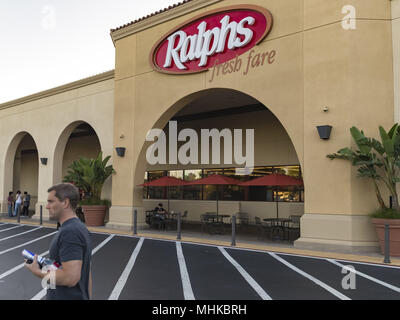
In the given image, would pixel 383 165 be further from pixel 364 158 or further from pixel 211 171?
pixel 211 171

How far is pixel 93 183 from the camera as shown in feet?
57.9

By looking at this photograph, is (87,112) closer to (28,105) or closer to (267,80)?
(28,105)

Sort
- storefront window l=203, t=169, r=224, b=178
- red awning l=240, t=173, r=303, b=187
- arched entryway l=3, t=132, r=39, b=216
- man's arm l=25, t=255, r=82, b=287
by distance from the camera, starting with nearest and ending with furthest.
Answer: man's arm l=25, t=255, r=82, b=287, red awning l=240, t=173, r=303, b=187, storefront window l=203, t=169, r=224, b=178, arched entryway l=3, t=132, r=39, b=216

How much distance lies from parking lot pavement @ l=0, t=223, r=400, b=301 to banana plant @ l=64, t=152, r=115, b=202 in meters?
5.88

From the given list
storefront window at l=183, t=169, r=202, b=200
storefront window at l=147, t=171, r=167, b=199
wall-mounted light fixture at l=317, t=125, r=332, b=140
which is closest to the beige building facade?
wall-mounted light fixture at l=317, t=125, r=332, b=140

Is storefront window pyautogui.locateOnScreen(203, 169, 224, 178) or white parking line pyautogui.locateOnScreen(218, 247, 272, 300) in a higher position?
storefront window pyautogui.locateOnScreen(203, 169, 224, 178)

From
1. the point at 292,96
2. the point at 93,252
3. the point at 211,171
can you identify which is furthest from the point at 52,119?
the point at 292,96

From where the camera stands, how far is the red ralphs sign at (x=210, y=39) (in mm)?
13367

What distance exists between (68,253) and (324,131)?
9815mm

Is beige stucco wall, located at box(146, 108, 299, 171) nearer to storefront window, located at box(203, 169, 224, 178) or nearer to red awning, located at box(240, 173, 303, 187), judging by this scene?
storefront window, located at box(203, 169, 224, 178)

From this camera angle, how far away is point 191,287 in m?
7.05

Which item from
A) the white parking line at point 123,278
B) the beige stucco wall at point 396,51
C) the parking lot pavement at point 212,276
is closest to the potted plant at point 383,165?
the beige stucco wall at point 396,51

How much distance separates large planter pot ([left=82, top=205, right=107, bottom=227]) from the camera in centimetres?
1741
